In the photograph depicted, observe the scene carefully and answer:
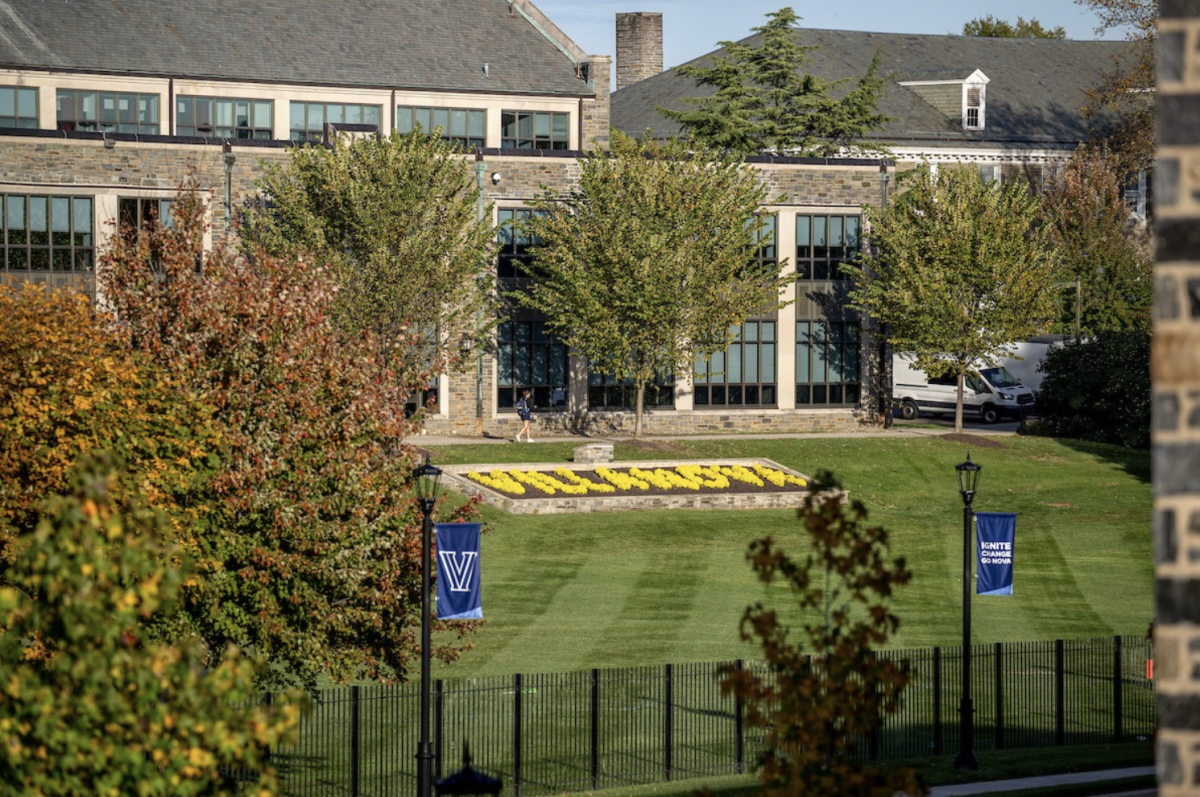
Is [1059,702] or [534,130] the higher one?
[534,130]

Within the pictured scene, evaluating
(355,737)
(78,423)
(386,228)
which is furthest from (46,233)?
(355,737)

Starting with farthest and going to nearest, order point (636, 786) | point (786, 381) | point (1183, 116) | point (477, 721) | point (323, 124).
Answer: point (323, 124), point (786, 381), point (477, 721), point (636, 786), point (1183, 116)

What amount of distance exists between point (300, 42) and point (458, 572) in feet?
148

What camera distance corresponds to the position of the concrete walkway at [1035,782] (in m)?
20.4

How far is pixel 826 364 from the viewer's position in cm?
5888

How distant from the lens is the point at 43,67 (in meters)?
58.8

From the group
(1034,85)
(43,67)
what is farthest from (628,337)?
(1034,85)

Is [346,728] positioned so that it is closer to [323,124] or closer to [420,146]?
[420,146]

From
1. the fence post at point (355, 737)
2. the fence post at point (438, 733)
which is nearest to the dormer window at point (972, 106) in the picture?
the fence post at point (438, 733)

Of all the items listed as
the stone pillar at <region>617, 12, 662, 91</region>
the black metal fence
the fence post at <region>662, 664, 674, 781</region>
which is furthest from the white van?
the fence post at <region>662, 664, 674, 781</region>

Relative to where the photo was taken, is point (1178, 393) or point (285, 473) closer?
point (1178, 393)

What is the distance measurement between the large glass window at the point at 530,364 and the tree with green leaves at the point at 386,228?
4987mm

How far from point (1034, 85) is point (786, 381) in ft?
109

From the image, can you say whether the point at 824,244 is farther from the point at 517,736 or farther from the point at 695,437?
the point at 517,736
